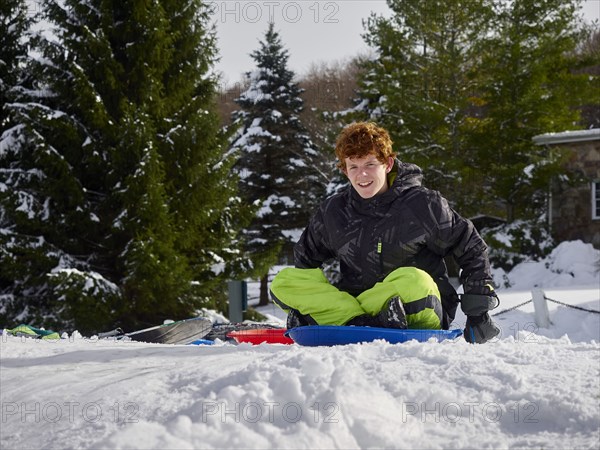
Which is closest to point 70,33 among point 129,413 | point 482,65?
point 129,413

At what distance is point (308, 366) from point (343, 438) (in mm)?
392

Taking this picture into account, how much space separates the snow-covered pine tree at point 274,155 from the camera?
2084 centimetres

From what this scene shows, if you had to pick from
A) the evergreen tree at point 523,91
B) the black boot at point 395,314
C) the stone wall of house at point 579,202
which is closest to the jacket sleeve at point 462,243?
the black boot at point 395,314

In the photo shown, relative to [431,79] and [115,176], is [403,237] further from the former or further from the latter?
[431,79]

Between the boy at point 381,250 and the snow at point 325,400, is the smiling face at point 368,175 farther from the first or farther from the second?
the snow at point 325,400

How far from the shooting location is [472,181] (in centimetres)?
2038

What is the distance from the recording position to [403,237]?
381 cm

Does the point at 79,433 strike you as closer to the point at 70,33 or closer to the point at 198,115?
the point at 198,115

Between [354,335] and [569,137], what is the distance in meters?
15.9

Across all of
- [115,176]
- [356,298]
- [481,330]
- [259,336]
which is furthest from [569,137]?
[356,298]

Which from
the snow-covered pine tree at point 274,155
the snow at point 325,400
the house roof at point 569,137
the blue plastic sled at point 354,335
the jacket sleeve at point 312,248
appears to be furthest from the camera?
the snow-covered pine tree at point 274,155

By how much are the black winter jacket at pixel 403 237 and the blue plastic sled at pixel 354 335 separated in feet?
1.62

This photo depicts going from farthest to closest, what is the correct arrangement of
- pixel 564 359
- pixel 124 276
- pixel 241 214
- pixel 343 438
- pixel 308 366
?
pixel 241 214 → pixel 124 276 → pixel 564 359 → pixel 308 366 → pixel 343 438

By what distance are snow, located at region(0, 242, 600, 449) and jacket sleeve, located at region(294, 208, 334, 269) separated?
138 cm
